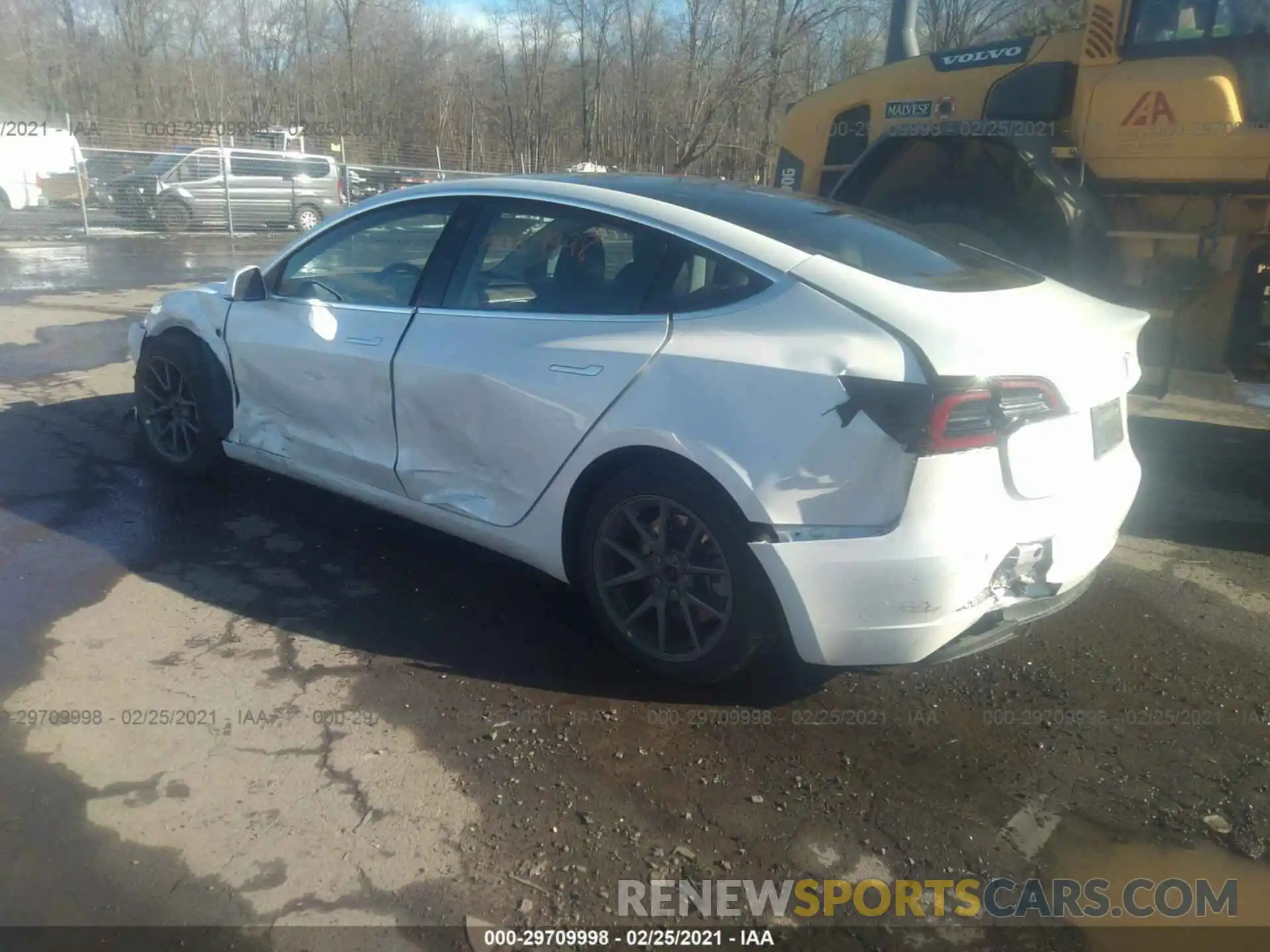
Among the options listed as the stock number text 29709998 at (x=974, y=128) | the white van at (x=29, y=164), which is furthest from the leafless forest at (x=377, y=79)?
the stock number text 29709998 at (x=974, y=128)

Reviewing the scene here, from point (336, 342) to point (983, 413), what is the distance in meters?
2.66

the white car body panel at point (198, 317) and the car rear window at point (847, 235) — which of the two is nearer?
the car rear window at point (847, 235)

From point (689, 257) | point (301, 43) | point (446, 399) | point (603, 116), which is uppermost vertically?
point (301, 43)

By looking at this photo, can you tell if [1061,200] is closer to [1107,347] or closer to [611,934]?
[1107,347]

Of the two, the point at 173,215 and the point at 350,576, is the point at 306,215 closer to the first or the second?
the point at 173,215

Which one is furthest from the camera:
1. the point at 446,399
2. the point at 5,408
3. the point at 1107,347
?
the point at 5,408

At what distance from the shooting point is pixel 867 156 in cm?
647

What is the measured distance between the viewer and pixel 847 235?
357cm

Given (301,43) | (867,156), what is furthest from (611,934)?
(301,43)

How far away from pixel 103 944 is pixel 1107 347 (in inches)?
127

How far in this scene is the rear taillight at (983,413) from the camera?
2.76m

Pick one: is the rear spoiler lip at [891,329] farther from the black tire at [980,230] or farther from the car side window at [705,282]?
the black tire at [980,230]

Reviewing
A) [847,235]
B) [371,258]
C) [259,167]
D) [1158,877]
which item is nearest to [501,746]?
[1158,877]

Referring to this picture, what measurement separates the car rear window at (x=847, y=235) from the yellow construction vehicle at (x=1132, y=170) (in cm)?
224
